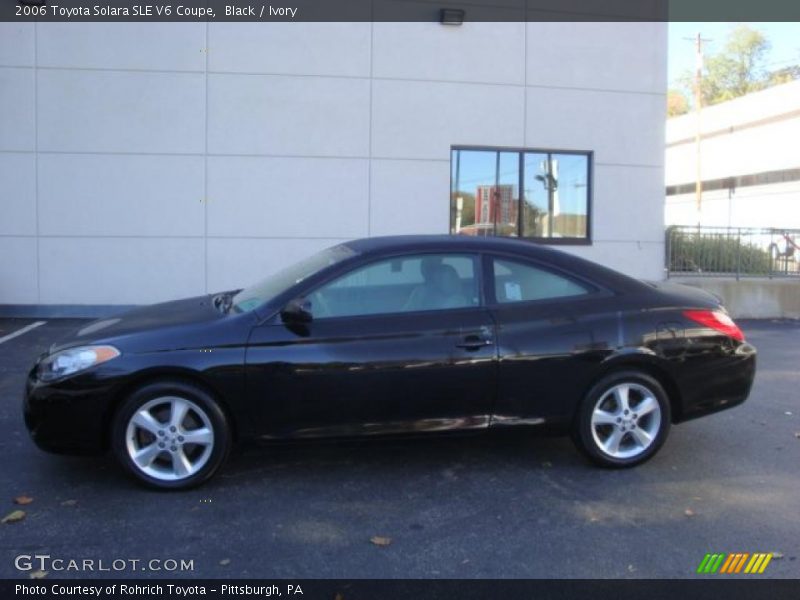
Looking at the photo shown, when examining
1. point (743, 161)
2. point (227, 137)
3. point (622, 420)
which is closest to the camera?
point (622, 420)

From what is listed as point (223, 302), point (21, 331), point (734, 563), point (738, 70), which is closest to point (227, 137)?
point (21, 331)

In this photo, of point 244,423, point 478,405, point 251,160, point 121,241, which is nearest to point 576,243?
point 251,160

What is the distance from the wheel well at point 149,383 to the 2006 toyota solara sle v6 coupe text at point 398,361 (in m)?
0.01

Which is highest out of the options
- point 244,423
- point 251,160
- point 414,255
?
point 251,160

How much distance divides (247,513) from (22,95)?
28.9ft

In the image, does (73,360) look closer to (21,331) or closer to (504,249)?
(504,249)

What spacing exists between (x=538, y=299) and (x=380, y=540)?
1868 millimetres

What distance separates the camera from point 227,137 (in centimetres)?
1066

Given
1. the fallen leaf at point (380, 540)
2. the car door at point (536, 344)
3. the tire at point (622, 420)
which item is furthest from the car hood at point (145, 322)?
the tire at point (622, 420)

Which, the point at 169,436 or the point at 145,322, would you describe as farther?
the point at 145,322

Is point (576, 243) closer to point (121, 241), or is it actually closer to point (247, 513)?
point (121, 241)

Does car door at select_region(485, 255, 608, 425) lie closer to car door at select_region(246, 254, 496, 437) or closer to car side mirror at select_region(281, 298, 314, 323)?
car door at select_region(246, 254, 496, 437)
